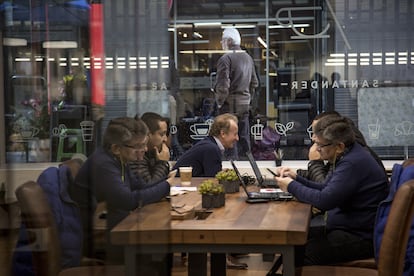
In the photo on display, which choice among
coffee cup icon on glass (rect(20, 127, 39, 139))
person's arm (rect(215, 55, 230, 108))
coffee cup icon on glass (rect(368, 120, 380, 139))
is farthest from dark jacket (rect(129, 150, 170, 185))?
coffee cup icon on glass (rect(368, 120, 380, 139))

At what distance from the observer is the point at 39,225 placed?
1228 mm

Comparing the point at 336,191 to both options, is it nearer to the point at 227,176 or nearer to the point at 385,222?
the point at 385,222

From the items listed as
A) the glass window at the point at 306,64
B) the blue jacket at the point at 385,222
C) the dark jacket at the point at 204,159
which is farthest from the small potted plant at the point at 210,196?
the glass window at the point at 306,64

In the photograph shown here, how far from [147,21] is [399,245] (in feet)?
5.04

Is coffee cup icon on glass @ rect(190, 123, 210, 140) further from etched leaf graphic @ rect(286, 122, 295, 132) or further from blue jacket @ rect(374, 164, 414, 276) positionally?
blue jacket @ rect(374, 164, 414, 276)

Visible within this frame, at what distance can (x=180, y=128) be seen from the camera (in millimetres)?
6188

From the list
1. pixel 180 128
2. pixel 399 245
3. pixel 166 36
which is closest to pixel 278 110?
pixel 180 128

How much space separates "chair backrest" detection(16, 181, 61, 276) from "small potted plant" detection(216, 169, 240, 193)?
2350mm

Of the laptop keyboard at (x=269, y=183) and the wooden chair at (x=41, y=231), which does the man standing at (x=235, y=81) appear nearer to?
the laptop keyboard at (x=269, y=183)

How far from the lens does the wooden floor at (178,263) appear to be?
1204 mm

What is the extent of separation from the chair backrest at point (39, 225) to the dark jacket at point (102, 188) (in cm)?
7

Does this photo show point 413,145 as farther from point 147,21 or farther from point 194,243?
point 147,21

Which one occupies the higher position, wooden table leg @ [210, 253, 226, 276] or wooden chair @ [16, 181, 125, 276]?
wooden chair @ [16, 181, 125, 276]

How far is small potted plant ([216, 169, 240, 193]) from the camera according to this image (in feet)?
11.9
